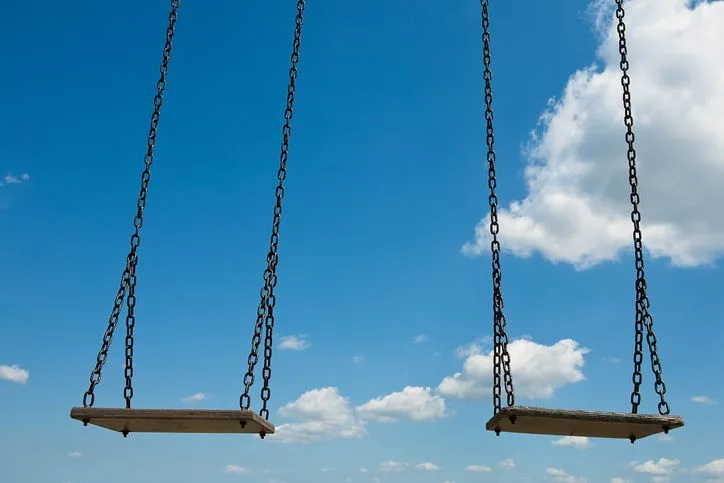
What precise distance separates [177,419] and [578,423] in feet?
11.4

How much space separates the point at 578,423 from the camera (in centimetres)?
727

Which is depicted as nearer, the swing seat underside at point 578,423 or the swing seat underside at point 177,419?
the swing seat underside at point 177,419

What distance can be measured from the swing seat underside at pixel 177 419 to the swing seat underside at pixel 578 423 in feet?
6.89

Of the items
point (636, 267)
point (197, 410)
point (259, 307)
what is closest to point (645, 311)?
point (636, 267)

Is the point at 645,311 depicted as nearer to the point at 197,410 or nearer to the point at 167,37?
the point at 197,410

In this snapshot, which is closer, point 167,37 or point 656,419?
point 656,419

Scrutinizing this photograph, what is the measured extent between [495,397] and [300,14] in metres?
4.58

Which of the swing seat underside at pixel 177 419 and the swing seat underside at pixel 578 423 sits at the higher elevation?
the swing seat underside at pixel 578 423

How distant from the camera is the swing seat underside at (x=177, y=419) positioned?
690 cm

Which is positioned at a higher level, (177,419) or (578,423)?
(578,423)

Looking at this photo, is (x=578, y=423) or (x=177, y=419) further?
(x=578, y=423)

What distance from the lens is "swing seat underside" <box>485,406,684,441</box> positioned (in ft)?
23.1

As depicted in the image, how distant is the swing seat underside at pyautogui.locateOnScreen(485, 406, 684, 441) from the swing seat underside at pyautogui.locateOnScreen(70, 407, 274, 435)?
2101 mm

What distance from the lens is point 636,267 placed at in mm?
8258
